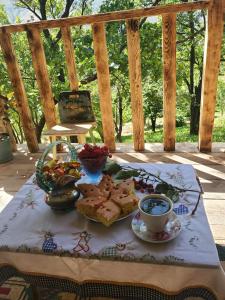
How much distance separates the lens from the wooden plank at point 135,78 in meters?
2.22

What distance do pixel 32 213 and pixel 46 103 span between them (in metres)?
1.73

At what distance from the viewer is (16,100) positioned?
8.77ft

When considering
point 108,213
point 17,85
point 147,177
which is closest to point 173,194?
point 147,177

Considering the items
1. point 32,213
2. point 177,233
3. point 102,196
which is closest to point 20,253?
point 32,213

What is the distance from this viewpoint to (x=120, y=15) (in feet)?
6.95

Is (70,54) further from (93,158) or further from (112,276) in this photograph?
(112,276)

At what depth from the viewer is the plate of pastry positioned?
0.95 meters

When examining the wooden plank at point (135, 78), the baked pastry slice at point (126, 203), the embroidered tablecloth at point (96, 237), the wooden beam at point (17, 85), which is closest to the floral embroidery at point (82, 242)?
the embroidered tablecloth at point (96, 237)

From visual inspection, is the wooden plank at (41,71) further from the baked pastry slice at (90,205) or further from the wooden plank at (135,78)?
the baked pastry slice at (90,205)

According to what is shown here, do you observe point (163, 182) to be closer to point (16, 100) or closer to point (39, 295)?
point (39, 295)

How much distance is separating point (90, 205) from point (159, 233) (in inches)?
9.8

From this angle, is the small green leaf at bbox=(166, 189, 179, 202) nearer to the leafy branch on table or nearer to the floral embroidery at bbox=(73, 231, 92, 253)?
the leafy branch on table

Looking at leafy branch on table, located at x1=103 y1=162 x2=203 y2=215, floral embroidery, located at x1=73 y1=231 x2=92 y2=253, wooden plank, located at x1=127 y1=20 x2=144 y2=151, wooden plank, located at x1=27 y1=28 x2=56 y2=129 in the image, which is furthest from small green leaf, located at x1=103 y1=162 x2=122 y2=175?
wooden plank, located at x1=27 y1=28 x2=56 y2=129

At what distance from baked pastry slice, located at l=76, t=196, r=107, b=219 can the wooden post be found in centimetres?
166
